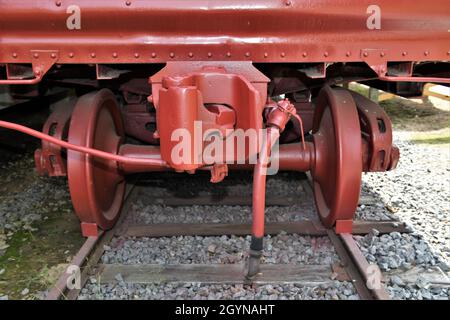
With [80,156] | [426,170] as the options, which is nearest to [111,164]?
[80,156]

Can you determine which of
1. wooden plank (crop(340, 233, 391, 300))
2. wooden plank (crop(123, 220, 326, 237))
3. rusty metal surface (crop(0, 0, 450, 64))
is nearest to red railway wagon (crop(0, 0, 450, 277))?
rusty metal surface (crop(0, 0, 450, 64))

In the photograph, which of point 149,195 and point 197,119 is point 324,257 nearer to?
point 197,119

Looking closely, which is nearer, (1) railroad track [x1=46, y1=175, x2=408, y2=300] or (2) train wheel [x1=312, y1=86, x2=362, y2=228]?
(1) railroad track [x1=46, y1=175, x2=408, y2=300]

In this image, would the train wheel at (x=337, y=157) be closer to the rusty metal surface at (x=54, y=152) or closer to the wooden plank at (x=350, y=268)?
the wooden plank at (x=350, y=268)

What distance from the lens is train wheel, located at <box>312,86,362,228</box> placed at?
2.87 m

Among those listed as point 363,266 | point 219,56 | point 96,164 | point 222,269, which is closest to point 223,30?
point 219,56

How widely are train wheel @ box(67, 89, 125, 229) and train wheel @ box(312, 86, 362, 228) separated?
146 centimetres

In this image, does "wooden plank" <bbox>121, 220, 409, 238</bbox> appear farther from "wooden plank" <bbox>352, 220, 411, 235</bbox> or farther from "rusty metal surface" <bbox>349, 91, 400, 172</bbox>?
"rusty metal surface" <bbox>349, 91, 400, 172</bbox>

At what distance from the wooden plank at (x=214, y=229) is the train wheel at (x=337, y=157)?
0.14 meters

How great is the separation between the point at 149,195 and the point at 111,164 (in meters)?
0.89

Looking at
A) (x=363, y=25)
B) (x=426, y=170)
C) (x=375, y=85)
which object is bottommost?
(x=426, y=170)

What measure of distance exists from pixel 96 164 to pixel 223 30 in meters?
1.26

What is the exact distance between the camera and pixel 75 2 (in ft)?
7.93

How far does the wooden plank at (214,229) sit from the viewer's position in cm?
324
